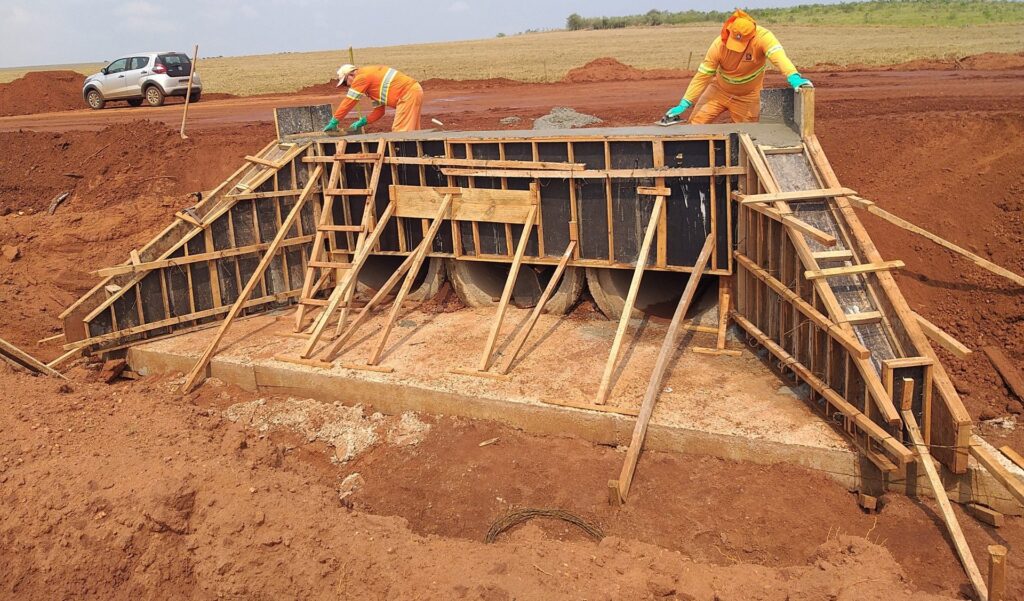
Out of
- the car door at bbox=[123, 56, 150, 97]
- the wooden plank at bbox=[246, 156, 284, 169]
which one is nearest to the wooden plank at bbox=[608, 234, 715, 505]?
the wooden plank at bbox=[246, 156, 284, 169]

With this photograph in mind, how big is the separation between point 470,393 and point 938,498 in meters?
4.52

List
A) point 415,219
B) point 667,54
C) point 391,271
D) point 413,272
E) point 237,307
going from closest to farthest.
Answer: point 413,272 < point 237,307 < point 415,219 < point 391,271 < point 667,54

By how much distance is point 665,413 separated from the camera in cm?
824

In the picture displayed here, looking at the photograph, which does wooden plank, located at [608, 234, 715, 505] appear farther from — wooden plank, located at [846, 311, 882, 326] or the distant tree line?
the distant tree line

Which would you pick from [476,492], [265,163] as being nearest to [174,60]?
[265,163]

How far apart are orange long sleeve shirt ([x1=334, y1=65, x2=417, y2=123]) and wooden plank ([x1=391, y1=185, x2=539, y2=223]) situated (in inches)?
77.7

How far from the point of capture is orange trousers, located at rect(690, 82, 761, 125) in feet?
37.1

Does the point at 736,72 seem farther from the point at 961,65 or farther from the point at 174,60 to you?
the point at 174,60

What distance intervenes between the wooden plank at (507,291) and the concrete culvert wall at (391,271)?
1.59m

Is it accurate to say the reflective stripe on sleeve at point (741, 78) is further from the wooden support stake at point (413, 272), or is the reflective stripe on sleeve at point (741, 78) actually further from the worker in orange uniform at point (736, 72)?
the wooden support stake at point (413, 272)

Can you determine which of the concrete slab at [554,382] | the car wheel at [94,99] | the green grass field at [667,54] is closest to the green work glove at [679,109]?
the concrete slab at [554,382]

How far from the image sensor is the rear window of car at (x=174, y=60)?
25.8 meters

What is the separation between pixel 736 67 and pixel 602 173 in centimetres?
247

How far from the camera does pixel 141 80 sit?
84.3 feet
